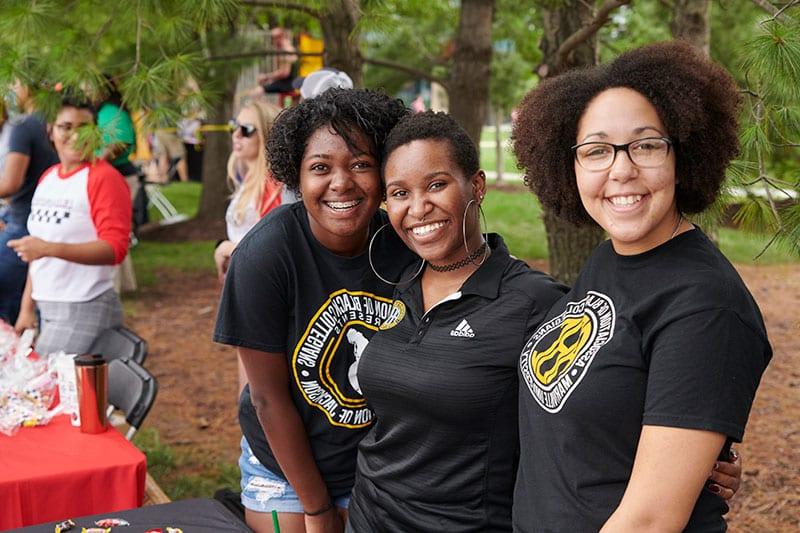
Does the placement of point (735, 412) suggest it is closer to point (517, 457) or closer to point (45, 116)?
point (517, 457)

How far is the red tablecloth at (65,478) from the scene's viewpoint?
2.56 metres

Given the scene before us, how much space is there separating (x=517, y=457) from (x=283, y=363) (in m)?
0.70

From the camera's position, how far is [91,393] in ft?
9.86

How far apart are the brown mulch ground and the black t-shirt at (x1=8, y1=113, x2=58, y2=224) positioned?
172cm

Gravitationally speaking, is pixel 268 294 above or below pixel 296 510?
above

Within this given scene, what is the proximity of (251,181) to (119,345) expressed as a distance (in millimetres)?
978

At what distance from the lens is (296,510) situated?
250cm

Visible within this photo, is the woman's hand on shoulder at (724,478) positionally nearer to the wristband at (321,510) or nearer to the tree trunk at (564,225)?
the wristband at (321,510)

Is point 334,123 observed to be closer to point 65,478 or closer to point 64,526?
point 64,526

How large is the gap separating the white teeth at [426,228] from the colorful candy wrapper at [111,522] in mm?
1063

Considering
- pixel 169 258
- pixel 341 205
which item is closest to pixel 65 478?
pixel 341 205

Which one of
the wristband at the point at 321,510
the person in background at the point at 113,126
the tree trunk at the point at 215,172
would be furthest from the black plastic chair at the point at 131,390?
the tree trunk at the point at 215,172

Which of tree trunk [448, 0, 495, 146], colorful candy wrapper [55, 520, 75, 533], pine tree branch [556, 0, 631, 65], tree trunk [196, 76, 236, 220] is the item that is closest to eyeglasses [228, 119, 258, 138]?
pine tree branch [556, 0, 631, 65]

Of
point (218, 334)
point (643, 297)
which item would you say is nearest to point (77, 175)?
point (218, 334)
